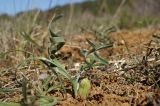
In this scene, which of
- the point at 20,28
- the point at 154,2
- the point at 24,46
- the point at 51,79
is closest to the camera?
the point at 51,79

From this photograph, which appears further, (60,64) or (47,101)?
(60,64)

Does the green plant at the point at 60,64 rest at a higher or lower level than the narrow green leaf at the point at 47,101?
higher

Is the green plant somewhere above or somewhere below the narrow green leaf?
above

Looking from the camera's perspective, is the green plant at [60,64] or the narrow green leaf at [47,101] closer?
the narrow green leaf at [47,101]

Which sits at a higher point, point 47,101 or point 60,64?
point 60,64

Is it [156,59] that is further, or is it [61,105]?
[156,59]

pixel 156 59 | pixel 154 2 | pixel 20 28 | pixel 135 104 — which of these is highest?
→ pixel 154 2

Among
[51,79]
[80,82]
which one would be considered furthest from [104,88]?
[51,79]

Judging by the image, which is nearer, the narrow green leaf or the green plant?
the narrow green leaf

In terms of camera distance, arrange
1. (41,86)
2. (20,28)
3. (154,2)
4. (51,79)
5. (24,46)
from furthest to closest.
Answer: (154,2) < (20,28) < (24,46) < (51,79) < (41,86)

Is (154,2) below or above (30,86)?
above

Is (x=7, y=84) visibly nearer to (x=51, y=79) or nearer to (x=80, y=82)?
(x=51, y=79)
